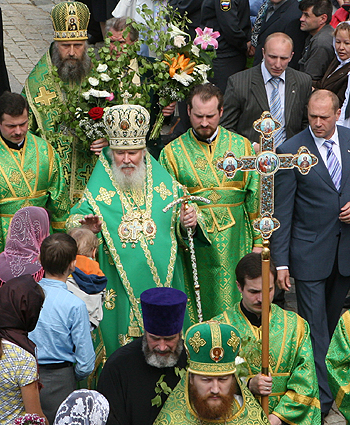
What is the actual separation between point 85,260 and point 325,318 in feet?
7.18

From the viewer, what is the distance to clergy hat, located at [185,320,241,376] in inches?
175

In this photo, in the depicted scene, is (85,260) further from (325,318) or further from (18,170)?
(325,318)

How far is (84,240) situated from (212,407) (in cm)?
183

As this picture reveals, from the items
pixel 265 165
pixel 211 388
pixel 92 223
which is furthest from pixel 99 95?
pixel 211 388

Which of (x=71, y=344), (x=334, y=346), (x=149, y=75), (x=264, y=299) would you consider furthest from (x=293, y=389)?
(x=149, y=75)

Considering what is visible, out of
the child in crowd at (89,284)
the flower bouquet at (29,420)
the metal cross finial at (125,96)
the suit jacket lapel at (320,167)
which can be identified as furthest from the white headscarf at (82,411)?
the suit jacket lapel at (320,167)

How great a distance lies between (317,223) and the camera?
6.78 meters

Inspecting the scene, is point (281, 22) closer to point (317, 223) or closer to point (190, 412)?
point (317, 223)

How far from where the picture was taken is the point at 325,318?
683cm

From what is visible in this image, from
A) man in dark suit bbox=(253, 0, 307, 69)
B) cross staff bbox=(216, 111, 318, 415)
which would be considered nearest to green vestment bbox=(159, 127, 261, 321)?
cross staff bbox=(216, 111, 318, 415)

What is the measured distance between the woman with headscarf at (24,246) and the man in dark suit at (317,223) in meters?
2.04

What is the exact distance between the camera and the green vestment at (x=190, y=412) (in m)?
4.46

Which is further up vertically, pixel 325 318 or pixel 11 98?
pixel 11 98

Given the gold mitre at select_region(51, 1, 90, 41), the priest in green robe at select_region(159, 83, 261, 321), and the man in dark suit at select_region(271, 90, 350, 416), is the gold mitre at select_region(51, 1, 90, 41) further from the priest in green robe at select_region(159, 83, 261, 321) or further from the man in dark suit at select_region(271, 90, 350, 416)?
the man in dark suit at select_region(271, 90, 350, 416)
